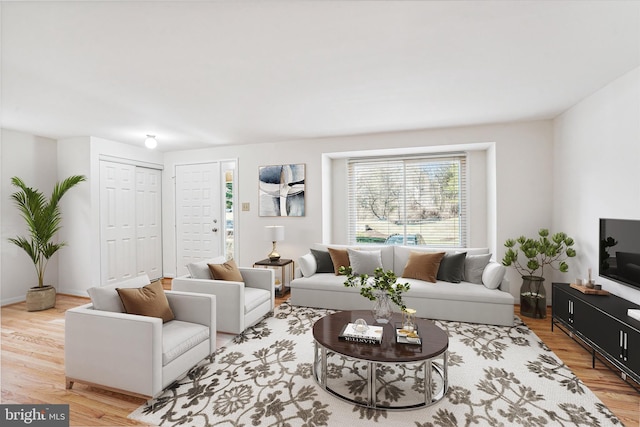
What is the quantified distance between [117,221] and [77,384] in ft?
10.6

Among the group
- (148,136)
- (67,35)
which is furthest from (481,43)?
(148,136)

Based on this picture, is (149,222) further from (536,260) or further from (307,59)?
(536,260)

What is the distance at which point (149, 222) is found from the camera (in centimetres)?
554

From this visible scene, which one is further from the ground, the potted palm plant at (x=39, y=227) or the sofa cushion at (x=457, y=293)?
the potted palm plant at (x=39, y=227)

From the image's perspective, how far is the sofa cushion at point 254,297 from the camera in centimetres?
324

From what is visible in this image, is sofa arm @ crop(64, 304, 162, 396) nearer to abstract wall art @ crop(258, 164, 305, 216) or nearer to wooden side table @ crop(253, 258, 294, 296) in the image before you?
wooden side table @ crop(253, 258, 294, 296)

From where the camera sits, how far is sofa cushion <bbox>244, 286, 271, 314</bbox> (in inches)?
128

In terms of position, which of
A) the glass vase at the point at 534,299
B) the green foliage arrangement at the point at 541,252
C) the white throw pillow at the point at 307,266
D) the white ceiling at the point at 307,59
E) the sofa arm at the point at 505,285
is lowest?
the glass vase at the point at 534,299

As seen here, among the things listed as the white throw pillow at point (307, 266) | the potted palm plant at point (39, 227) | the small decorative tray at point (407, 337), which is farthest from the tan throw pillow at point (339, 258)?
the potted palm plant at point (39, 227)

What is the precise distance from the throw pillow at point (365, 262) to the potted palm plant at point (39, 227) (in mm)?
4245

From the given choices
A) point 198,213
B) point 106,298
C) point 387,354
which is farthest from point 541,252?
point 198,213

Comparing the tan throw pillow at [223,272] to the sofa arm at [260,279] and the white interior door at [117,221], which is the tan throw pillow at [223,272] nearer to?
the sofa arm at [260,279]

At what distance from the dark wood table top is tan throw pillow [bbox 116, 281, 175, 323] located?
1260 mm

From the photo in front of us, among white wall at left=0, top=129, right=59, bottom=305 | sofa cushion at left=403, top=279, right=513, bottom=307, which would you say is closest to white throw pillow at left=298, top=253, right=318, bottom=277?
sofa cushion at left=403, top=279, right=513, bottom=307
